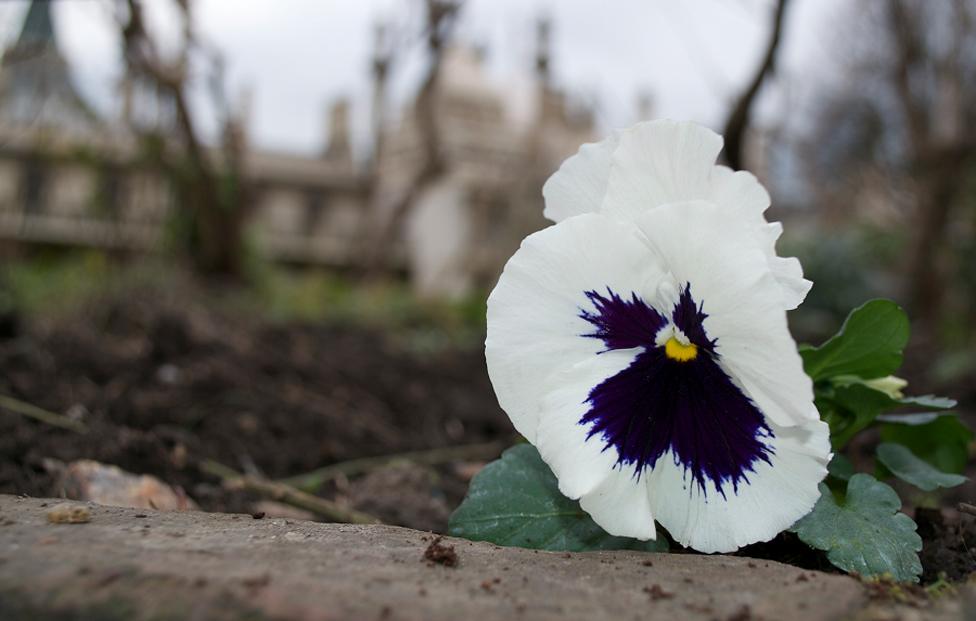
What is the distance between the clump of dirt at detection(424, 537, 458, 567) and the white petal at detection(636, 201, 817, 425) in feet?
1.27

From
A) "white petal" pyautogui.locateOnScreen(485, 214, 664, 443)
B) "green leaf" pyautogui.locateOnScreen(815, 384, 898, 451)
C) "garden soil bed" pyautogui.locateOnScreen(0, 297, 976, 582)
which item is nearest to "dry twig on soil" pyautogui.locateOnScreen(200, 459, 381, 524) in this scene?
"garden soil bed" pyautogui.locateOnScreen(0, 297, 976, 582)

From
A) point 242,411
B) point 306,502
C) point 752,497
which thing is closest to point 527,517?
point 752,497

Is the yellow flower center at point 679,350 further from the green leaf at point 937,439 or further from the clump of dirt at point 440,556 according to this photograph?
the green leaf at point 937,439

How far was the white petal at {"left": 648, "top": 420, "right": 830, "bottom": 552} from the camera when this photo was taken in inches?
40.9

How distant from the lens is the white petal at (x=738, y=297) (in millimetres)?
960

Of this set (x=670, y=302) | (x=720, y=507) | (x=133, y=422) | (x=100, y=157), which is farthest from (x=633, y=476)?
(x=100, y=157)

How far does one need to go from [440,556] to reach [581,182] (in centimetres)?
50

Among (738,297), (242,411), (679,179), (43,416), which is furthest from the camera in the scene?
(242,411)

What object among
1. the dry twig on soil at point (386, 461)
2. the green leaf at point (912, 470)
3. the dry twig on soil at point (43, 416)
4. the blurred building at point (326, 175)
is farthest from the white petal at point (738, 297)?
the blurred building at point (326, 175)

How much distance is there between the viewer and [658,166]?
1.09 m

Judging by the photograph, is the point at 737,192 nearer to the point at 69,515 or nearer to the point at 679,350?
the point at 679,350

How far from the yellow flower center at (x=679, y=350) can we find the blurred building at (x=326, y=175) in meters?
2.73

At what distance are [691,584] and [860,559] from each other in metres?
0.24

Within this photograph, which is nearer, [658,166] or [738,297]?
[738,297]
